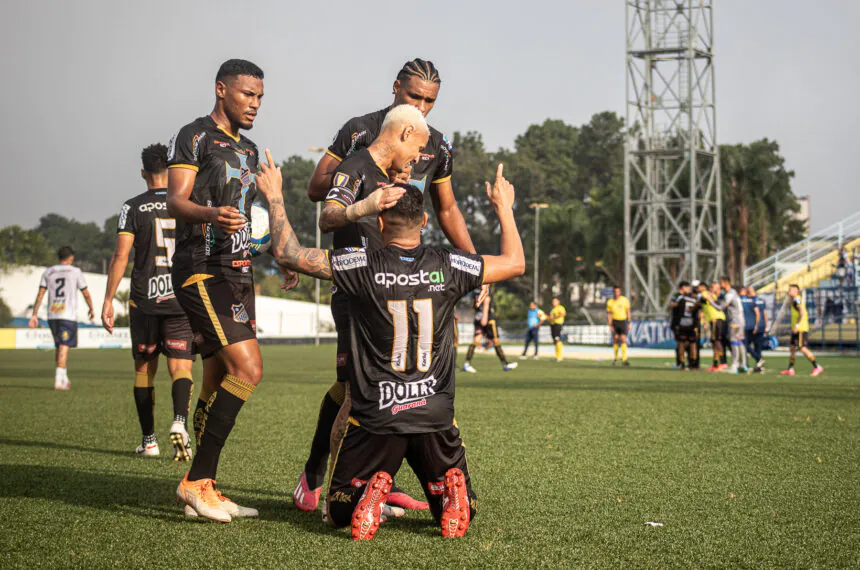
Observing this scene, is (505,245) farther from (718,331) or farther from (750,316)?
(750,316)

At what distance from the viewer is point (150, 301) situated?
22.6 feet

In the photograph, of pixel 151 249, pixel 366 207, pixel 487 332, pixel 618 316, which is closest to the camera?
pixel 366 207

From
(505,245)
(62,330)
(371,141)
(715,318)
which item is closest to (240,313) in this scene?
(371,141)

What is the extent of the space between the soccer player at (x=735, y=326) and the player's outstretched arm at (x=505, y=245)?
54.8 ft

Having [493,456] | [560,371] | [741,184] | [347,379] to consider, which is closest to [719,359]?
[560,371]

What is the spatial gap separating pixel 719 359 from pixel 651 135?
968 inches

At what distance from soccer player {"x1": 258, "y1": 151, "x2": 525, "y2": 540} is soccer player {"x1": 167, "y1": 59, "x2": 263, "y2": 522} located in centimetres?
65

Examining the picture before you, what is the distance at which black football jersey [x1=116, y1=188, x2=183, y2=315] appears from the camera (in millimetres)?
6891

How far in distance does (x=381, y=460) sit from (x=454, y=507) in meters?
0.40

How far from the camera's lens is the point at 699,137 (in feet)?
142

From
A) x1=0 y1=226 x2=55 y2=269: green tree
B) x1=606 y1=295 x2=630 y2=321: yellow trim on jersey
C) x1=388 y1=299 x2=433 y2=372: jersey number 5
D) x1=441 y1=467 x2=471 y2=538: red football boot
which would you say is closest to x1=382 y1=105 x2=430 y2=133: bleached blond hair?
x1=388 y1=299 x2=433 y2=372: jersey number 5

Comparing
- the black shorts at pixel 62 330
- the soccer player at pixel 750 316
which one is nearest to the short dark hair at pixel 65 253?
the black shorts at pixel 62 330

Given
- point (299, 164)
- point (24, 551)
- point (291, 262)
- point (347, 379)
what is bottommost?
point (24, 551)

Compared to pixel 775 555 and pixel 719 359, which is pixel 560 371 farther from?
pixel 775 555
